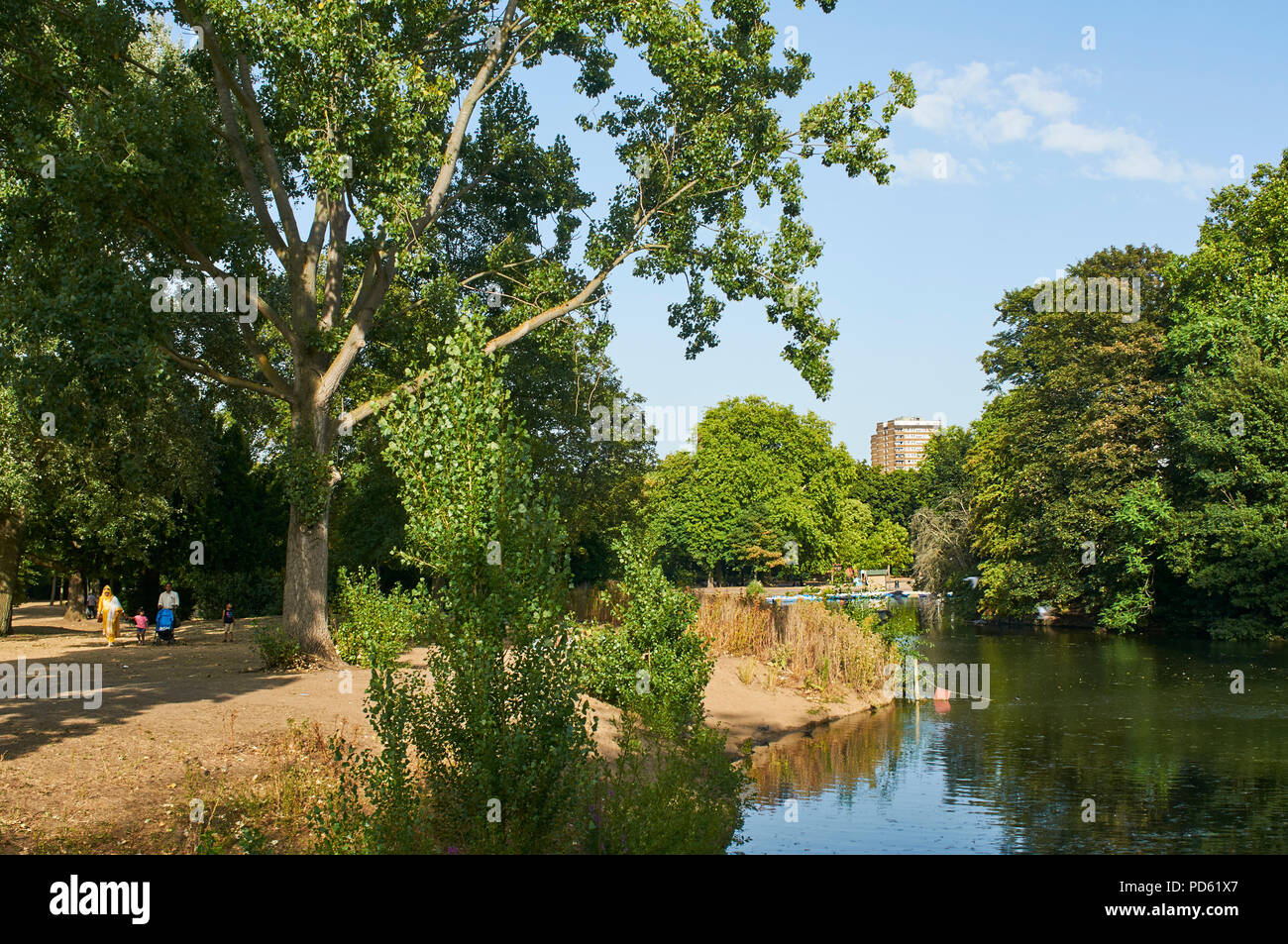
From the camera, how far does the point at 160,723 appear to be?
15.5 metres

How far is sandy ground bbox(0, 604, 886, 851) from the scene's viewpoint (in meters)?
12.1

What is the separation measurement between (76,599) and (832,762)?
3190 centimetres

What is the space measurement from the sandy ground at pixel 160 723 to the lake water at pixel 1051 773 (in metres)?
A: 3.04

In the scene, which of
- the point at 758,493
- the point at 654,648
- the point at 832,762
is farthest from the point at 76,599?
the point at 758,493

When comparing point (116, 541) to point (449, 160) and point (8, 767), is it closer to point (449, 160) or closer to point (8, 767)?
point (449, 160)

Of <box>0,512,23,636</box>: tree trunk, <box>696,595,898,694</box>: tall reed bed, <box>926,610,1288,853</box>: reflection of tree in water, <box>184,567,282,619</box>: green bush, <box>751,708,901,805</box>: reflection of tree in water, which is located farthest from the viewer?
<box>184,567,282,619</box>: green bush

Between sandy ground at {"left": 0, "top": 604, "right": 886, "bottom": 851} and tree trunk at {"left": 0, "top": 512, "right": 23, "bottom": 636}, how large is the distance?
473 cm

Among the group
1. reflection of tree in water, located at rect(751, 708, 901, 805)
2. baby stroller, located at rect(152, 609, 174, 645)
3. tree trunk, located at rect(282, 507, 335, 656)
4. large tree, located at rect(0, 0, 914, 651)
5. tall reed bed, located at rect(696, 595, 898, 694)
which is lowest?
reflection of tree in water, located at rect(751, 708, 901, 805)

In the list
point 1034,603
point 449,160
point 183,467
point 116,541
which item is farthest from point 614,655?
point 1034,603

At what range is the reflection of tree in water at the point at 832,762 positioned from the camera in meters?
18.4

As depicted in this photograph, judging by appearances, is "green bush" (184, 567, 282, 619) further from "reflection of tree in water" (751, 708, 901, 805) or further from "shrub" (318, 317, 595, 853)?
"shrub" (318, 317, 595, 853)

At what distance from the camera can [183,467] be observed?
30.9m

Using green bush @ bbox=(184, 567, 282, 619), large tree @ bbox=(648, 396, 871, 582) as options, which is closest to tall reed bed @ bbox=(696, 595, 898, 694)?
green bush @ bbox=(184, 567, 282, 619)
